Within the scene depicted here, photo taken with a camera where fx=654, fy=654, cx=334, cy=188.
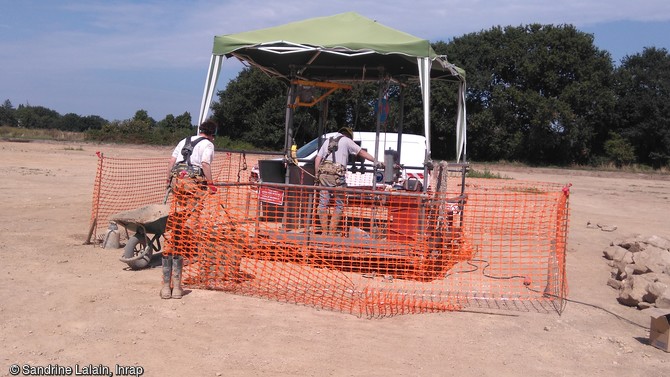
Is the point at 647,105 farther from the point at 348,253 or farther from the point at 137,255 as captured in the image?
the point at 137,255

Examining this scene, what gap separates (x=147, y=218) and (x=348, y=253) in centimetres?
253

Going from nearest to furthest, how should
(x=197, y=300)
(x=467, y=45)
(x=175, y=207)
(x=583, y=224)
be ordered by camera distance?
(x=197, y=300) < (x=175, y=207) < (x=583, y=224) < (x=467, y=45)

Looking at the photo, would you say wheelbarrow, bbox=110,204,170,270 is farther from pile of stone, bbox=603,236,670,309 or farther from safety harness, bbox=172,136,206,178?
pile of stone, bbox=603,236,670,309

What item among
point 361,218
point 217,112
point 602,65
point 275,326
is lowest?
point 275,326

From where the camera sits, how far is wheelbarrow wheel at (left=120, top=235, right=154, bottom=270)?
800 centimetres

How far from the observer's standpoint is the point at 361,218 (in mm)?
8945

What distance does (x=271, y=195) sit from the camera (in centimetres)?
870

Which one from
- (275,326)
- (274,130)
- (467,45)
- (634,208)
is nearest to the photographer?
(275,326)

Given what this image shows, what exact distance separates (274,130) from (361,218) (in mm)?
28549

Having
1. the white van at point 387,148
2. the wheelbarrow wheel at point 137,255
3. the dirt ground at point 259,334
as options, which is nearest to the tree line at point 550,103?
the white van at point 387,148

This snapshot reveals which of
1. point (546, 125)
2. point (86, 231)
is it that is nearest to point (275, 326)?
point (86, 231)

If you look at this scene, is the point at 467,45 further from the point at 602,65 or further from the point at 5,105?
the point at 5,105

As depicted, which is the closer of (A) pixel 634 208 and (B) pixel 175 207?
(B) pixel 175 207

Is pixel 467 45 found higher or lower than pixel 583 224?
higher
